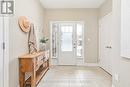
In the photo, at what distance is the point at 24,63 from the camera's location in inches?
167

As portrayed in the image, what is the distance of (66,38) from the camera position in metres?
8.69

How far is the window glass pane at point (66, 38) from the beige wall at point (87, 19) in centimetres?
45

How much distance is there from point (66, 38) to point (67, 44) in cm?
27

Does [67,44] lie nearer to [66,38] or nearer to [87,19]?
[66,38]

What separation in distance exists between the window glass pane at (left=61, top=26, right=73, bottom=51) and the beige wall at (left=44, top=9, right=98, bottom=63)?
0.45m

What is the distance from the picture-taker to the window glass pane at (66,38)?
28.4ft

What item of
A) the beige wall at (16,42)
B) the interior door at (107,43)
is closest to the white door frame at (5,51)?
the beige wall at (16,42)

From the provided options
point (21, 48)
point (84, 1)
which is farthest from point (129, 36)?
point (84, 1)

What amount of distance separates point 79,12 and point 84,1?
4.62 ft

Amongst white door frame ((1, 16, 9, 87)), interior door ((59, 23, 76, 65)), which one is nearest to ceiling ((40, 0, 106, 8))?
interior door ((59, 23, 76, 65))

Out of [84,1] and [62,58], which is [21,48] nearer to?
[84,1]

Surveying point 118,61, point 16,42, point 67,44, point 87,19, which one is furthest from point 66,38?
point 118,61

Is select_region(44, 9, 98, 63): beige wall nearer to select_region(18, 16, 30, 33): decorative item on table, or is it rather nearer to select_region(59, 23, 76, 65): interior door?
select_region(59, 23, 76, 65): interior door

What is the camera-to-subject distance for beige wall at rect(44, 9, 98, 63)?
8.50 meters
